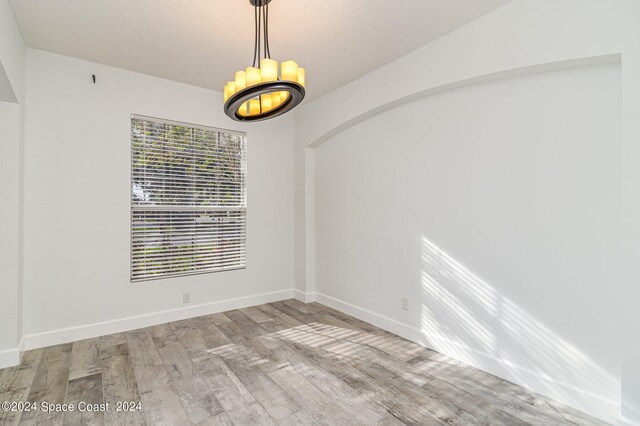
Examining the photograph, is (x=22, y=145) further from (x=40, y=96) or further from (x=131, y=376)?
(x=131, y=376)

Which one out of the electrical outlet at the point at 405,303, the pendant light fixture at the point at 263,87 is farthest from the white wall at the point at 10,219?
the electrical outlet at the point at 405,303

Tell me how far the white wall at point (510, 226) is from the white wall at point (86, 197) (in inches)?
96.1

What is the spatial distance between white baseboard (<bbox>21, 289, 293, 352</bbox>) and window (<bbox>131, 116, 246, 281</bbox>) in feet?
1.46

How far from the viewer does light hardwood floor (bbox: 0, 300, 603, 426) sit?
82.4 inches

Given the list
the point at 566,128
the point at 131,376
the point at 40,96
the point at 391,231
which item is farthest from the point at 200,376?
the point at 566,128

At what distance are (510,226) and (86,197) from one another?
4040 millimetres

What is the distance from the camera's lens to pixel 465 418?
207 cm

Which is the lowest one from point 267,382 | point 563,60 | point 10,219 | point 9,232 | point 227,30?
point 267,382

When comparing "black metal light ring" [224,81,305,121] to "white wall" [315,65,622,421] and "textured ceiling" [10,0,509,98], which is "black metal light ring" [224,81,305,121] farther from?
"white wall" [315,65,622,421]

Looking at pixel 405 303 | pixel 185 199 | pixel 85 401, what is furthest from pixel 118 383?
pixel 405 303

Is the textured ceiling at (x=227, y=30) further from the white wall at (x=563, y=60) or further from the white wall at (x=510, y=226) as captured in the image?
the white wall at (x=510, y=226)

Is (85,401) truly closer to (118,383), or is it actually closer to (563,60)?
(118,383)

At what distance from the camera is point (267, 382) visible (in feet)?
8.23

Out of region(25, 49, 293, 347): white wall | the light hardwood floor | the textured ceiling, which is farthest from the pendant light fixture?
the light hardwood floor
